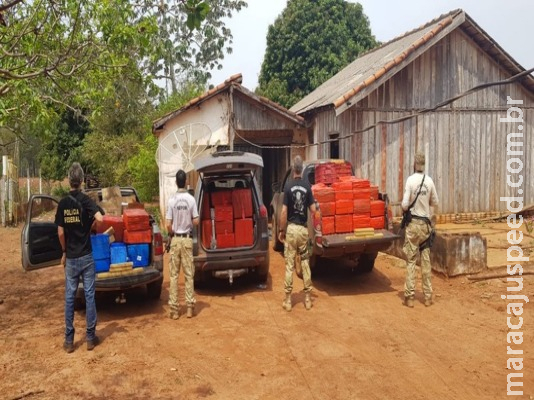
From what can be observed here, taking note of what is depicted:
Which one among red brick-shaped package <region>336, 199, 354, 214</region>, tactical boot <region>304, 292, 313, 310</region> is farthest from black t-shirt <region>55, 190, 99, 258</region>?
red brick-shaped package <region>336, 199, 354, 214</region>

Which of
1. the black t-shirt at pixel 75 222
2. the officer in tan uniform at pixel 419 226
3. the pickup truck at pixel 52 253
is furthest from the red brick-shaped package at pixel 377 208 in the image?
the black t-shirt at pixel 75 222

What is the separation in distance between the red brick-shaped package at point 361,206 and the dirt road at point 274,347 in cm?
141

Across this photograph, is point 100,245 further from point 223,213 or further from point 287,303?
point 287,303

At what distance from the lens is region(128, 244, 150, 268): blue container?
6957 millimetres

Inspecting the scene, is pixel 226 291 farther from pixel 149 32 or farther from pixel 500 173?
pixel 500 173

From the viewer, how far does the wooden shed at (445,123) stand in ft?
44.3

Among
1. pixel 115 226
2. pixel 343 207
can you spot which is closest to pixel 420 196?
pixel 343 207

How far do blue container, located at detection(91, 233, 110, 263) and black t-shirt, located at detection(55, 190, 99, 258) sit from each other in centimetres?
85

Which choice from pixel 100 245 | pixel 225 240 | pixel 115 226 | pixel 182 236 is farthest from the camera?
pixel 225 240

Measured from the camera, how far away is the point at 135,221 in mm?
7000

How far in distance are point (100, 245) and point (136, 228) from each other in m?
0.56

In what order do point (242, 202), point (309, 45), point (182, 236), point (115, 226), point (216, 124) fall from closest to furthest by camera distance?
point (115, 226)
point (182, 236)
point (242, 202)
point (216, 124)
point (309, 45)

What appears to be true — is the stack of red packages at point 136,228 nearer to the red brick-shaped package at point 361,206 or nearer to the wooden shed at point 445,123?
the red brick-shaped package at point 361,206

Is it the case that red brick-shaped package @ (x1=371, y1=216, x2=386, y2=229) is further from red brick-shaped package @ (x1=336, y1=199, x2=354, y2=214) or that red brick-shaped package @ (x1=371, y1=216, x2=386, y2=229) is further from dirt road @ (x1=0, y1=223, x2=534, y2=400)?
dirt road @ (x1=0, y1=223, x2=534, y2=400)
